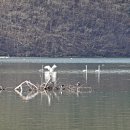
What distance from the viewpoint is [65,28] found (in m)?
131

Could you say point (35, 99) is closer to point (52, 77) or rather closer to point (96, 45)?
point (52, 77)

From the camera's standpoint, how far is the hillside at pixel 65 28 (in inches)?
4838

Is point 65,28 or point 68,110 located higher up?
point 68,110

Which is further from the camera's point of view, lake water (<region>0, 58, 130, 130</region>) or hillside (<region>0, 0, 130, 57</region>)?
hillside (<region>0, 0, 130, 57</region>)

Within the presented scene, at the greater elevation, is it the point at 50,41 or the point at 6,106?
the point at 6,106

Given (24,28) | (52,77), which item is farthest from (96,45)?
(52,77)

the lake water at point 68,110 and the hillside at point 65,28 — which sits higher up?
the lake water at point 68,110

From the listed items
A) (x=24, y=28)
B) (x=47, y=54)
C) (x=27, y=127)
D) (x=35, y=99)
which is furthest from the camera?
(x=24, y=28)

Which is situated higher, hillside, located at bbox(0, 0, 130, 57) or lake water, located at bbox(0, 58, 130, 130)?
lake water, located at bbox(0, 58, 130, 130)

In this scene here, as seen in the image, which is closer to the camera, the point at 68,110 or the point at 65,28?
the point at 68,110

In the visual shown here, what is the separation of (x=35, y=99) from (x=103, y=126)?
11118 mm

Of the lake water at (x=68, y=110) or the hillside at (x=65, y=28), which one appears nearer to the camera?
the lake water at (x=68, y=110)

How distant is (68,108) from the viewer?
108ft

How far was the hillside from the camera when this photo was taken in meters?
123
